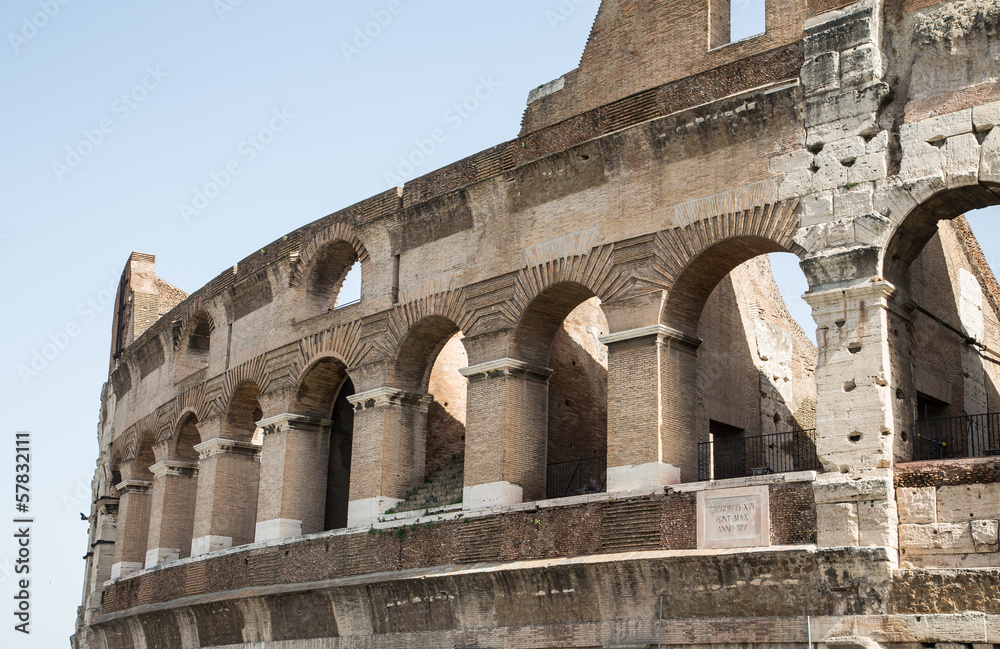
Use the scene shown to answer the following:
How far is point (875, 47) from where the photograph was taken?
1185cm

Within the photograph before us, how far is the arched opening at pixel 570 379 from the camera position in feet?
46.6

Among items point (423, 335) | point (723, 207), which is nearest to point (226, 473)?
point (423, 335)

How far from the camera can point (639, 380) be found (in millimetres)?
12766

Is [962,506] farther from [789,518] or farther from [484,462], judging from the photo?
[484,462]

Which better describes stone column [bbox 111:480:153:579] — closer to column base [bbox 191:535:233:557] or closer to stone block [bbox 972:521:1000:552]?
column base [bbox 191:535:233:557]

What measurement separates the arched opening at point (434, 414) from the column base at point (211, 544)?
3.78m

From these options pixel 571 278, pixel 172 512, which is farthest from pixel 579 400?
pixel 172 512

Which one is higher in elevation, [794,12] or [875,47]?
[794,12]

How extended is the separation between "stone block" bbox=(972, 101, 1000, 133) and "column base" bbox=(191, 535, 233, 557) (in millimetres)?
11719

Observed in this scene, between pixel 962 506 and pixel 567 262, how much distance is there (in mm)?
4957

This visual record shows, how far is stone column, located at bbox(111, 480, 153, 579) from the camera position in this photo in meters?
21.4

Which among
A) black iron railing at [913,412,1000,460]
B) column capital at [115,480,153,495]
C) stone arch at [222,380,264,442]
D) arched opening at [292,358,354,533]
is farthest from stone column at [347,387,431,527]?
column capital at [115,480,153,495]

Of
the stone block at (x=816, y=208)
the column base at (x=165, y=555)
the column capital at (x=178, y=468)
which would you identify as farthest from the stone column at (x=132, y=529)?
the stone block at (x=816, y=208)

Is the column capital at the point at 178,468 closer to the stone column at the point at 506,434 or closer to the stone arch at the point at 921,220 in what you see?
the stone column at the point at 506,434
